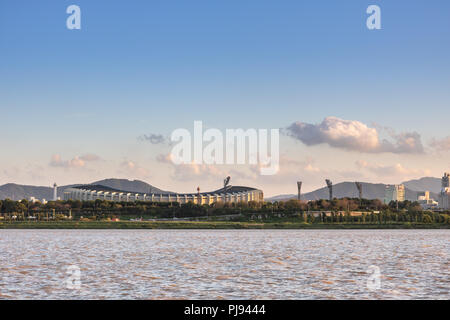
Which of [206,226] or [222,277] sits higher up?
[222,277]

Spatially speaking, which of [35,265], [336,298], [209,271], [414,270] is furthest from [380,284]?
[35,265]

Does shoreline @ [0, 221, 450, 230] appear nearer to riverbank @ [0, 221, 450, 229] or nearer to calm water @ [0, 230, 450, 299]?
riverbank @ [0, 221, 450, 229]

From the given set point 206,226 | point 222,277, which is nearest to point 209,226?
point 206,226

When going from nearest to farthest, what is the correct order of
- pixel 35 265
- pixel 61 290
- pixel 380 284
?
pixel 61 290, pixel 380 284, pixel 35 265

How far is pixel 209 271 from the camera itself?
159 feet

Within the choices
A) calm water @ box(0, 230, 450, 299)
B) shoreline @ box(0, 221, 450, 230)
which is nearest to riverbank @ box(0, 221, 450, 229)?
shoreline @ box(0, 221, 450, 230)

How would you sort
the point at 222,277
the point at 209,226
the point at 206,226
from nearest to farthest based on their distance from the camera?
1. the point at 222,277
2. the point at 206,226
3. the point at 209,226

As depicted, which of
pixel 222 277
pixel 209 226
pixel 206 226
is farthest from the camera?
pixel 209 226

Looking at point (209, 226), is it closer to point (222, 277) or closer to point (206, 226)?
point (206, 226)

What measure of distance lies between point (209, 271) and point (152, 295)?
1452cm

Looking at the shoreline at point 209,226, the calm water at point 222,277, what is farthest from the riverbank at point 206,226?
the calm water at point 222,277

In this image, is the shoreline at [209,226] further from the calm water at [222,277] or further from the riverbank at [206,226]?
the calm water at [222,277]

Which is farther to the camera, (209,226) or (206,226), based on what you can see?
(209,226)

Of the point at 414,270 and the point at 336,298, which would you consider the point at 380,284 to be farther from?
the point at 414,270
